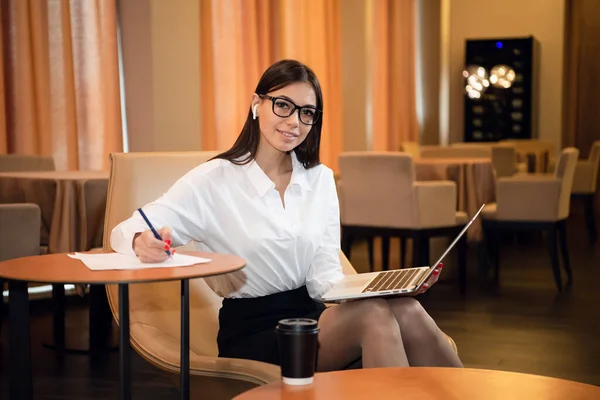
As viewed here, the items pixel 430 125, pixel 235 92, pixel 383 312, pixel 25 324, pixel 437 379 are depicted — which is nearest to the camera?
pixel 437 379

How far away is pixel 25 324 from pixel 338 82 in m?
7.00

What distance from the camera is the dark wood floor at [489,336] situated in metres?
3.43

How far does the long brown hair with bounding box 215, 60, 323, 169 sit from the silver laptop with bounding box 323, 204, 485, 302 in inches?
15.1

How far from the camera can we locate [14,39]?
489cm

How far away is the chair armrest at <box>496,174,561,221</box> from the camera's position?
561 cm

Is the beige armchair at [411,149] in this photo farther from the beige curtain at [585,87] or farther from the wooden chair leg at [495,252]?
the beige curtain at [585,87]

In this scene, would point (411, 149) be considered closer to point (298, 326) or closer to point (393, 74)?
point (393, 74)

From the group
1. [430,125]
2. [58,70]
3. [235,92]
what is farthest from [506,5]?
[58,70]

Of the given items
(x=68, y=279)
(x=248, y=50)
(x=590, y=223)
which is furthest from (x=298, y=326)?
(x=590, y=223)

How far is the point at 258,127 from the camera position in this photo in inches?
91.2

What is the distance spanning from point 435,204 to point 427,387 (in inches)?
165

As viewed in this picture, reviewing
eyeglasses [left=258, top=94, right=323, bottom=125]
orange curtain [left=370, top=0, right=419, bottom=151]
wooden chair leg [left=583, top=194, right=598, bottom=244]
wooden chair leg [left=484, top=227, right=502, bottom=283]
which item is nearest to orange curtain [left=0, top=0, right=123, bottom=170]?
wooden chair leg [left=484, top=227, right=502, bottom=283]

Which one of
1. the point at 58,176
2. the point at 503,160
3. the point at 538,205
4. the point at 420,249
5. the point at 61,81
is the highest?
the point at 61,81

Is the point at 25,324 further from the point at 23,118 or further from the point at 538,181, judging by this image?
the point at 538,181
